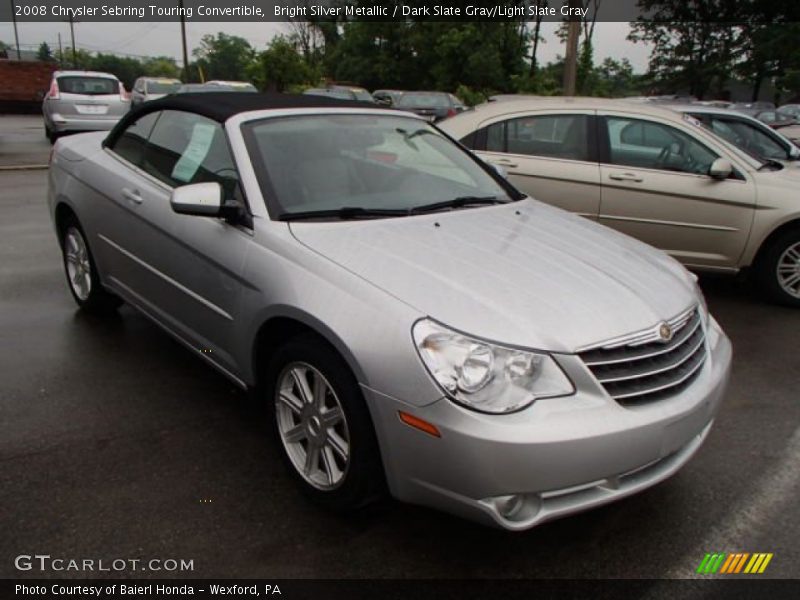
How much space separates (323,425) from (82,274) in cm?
286

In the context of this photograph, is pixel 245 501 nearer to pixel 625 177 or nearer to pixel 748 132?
pixel 625 177

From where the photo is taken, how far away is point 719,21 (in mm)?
46594

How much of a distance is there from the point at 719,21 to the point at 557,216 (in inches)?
2012

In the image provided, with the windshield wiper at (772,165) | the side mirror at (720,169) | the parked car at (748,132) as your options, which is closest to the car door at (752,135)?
the parked car at (748,132)

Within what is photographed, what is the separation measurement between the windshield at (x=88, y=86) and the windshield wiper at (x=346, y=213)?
1474cm

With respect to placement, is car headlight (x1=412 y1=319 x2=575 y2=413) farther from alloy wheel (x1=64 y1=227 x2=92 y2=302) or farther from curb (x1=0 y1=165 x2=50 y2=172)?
curb (x1=0 y1=165 x2=50 y2=172)

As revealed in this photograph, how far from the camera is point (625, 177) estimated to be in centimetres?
570

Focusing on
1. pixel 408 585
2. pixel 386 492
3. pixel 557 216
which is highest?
pixel 557 216

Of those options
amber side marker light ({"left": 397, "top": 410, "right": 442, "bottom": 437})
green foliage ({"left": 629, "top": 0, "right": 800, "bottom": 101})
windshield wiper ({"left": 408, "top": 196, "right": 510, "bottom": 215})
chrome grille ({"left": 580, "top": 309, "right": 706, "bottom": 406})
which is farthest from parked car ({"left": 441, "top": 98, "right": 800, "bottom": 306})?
green foliage ({"left": 629, "top": 0, "right": 800, "bottom": 101})

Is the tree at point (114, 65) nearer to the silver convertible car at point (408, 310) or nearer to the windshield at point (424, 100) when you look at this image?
the windshield at point (424, 100)

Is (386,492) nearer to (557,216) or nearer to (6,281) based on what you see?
(557,216)

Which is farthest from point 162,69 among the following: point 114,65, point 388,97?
point 388,97

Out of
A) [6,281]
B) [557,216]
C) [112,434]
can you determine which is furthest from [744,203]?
[6,281]

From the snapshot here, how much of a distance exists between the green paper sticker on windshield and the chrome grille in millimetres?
2186
